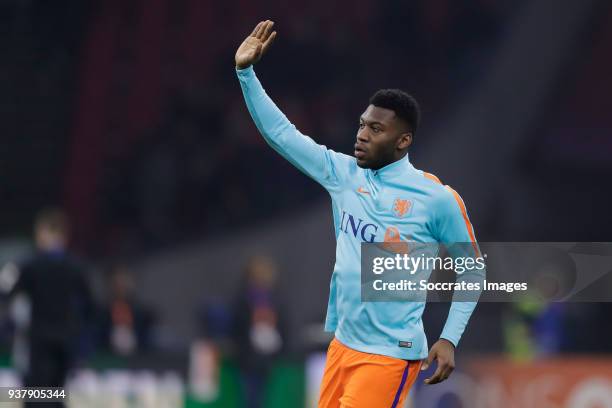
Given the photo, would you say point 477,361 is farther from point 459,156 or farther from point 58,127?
point 58,127

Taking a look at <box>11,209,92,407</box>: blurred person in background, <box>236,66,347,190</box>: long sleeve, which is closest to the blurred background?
<box>11,209,92,407</box>: blurred person in background

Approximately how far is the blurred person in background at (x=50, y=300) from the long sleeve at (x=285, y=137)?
4.01 m

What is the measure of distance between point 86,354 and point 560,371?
397 cm

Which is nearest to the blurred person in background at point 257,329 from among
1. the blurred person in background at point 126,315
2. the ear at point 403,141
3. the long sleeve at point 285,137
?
the blurred person in background at point 126,315

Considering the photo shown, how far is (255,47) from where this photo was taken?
4.79 metres

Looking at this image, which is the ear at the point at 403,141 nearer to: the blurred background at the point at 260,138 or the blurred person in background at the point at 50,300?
the blurred person in background at the point at 50,300

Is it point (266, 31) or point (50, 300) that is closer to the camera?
point (266, 31)

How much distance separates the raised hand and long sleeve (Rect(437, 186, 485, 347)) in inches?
37.5

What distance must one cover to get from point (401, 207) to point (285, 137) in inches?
21.8

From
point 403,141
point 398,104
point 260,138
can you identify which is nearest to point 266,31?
point 398,104

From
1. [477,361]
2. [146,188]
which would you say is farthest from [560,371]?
[146,188]

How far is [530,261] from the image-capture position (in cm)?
1278

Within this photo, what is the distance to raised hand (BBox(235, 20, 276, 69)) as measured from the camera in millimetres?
4770

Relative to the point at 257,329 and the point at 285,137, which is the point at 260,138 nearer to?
the point at 257,329
